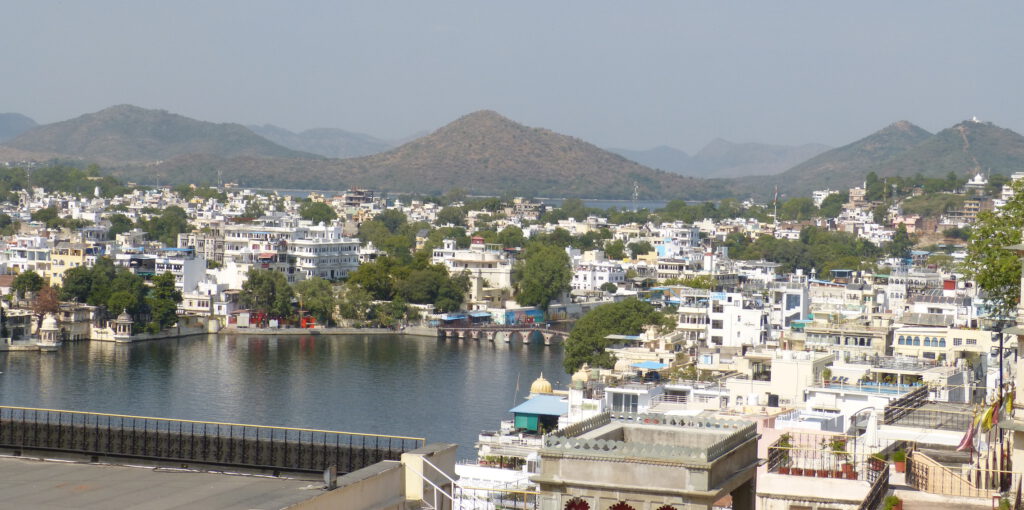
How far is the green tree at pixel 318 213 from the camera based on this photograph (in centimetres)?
6488

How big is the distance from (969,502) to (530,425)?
9.78m

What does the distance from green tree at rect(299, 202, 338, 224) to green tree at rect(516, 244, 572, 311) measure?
75.2 ft

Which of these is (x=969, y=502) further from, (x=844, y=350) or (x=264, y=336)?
(x=264, y=336)

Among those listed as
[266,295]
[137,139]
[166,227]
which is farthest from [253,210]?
[137,139]

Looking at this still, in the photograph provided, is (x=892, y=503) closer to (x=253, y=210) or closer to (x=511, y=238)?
(x=511, y=238)

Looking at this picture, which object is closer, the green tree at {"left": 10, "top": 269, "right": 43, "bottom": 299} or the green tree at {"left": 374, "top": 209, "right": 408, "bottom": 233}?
the green tree at {"left": 10, "top": 269, "right": 43, "bottom": 299}

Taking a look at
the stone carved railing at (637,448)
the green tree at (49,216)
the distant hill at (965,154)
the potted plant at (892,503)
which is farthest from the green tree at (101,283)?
the distant hill at (965,154)

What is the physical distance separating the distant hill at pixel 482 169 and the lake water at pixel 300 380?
9657cm

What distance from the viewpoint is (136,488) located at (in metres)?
6.33

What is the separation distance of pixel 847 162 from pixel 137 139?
77.1 metres

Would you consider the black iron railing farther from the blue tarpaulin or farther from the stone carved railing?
the blue tarpaulin

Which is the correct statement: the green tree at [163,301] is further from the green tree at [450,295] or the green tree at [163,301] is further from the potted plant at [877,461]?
the potted plant at [877,461]

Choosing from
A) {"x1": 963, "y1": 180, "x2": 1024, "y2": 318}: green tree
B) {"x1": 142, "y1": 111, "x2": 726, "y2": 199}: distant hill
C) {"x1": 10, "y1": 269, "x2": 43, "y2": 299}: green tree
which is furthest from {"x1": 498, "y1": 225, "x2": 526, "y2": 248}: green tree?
{"x1": 142, "y1": 111, "x2": 726, "y2": 199}: distant hill

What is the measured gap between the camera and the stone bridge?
36438 mm
